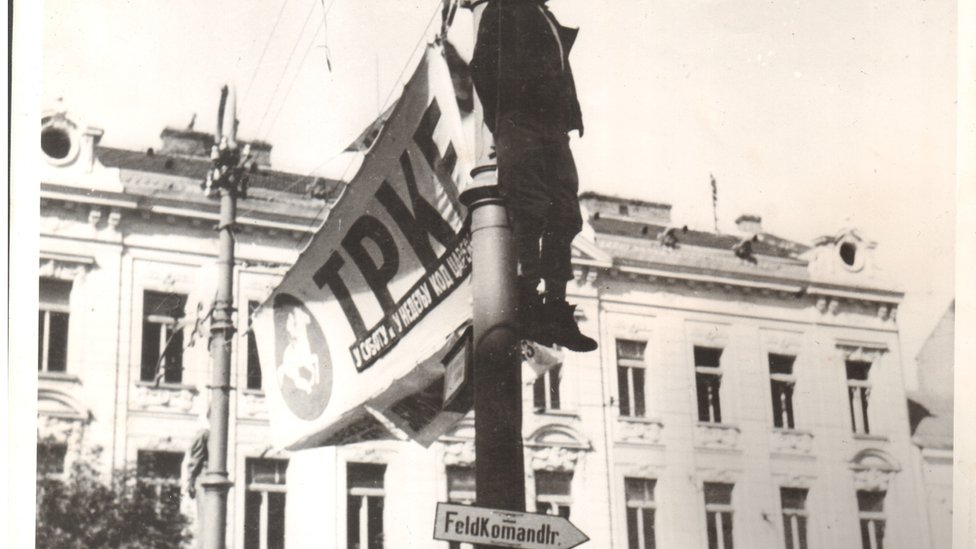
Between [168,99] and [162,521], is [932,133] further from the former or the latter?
[162,521]

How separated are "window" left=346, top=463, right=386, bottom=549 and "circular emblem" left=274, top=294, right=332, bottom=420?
1.96 feet

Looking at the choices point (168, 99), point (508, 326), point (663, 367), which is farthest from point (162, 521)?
point (663, 367)

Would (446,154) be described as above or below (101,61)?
below

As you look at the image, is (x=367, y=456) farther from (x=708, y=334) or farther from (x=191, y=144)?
(x=708, y=334)

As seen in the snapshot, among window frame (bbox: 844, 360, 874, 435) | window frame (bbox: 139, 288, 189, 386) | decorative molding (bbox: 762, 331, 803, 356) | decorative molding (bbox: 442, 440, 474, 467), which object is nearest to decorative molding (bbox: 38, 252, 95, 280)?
window frame (bbox: 139, 288, 189, 386)

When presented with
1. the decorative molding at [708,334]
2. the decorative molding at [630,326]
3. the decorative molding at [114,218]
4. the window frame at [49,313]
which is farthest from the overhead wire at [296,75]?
the decorative molding at [708,334]

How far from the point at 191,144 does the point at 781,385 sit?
3.74 metres

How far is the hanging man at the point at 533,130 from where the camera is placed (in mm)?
5273

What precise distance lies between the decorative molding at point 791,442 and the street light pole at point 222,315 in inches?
127

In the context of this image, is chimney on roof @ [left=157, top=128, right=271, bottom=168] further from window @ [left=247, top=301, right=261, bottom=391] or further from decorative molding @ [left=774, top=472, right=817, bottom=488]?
decorative molding @ [left=774, top=472, right=817, bottom=488]

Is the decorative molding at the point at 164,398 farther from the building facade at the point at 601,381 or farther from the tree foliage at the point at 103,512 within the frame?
the tree foliage at the point at 103,512

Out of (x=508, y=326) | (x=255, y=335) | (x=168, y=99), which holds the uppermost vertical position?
(x=168, y=99)

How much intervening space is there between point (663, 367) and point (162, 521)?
3042 millimetres

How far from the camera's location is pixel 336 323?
246 inches
